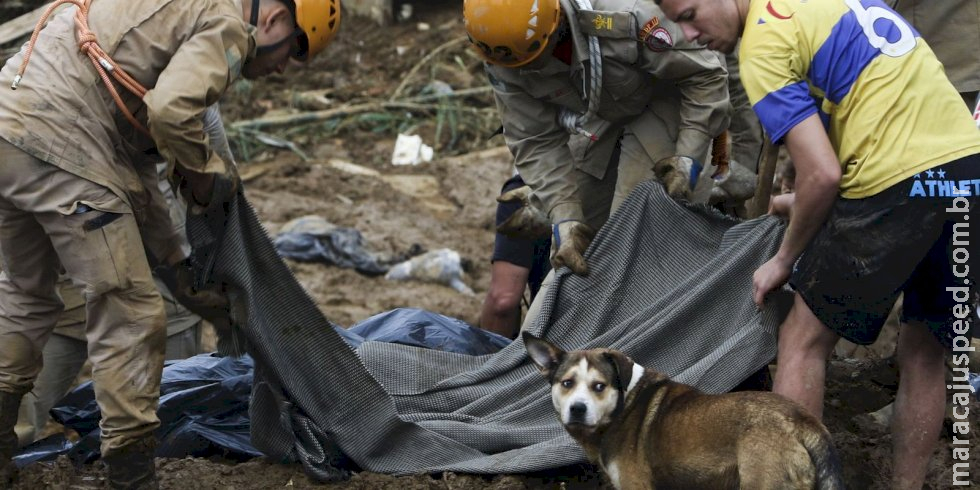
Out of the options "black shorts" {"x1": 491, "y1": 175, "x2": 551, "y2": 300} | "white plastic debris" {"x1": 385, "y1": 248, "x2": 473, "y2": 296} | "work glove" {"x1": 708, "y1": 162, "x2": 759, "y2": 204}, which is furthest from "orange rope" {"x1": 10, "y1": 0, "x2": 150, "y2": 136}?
"white plastic debris" {"x1": 385, "y1": 248, "x2": 473, "y2": 296}

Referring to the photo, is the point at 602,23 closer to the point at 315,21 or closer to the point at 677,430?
the point at 315,21

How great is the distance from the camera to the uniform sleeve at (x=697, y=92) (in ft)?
16.4

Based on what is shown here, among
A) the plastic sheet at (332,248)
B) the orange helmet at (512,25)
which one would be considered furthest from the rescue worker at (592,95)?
the plastic sheet at (332,248)

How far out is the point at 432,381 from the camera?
515 cm

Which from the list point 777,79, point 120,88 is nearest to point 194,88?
point 120,88

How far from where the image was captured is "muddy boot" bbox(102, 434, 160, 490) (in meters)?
4.05

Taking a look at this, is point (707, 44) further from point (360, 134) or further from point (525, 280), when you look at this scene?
point (360, 134)

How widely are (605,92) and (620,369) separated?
5.60 ft

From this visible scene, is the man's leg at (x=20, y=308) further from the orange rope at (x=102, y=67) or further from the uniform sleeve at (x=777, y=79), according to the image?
the uniform sleeve at (x=777, y=79)

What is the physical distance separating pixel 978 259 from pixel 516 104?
234cm

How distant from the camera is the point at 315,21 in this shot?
4.30 m

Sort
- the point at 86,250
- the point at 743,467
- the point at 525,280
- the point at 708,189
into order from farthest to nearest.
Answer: the point at 525,280, the point at 708,189, the point at 86,250, the point at 743,467

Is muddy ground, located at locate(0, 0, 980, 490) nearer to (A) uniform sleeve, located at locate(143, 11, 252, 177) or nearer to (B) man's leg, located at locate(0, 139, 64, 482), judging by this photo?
(B) man's leg, located at locate(0, 139, 64, 482)

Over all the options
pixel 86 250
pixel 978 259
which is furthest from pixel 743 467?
pixel 86 250
